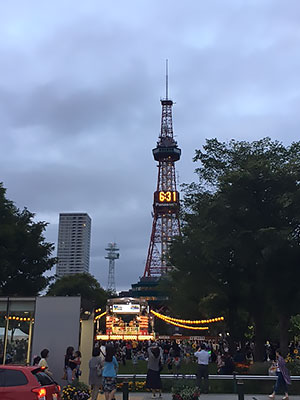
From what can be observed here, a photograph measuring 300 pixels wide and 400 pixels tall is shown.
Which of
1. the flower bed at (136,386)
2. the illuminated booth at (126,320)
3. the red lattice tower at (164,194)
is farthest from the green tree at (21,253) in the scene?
the red lattice tower at (164,194)

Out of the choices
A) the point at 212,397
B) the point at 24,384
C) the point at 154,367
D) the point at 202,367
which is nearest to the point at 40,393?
the point at 24,384

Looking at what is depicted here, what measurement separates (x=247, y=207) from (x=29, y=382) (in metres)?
19.6

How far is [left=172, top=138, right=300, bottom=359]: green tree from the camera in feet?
82.1

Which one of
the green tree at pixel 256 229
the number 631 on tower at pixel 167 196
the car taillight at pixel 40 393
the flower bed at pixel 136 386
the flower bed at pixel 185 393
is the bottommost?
the flower bed at pixel 136 386

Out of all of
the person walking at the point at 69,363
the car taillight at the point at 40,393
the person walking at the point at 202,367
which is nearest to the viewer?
the car taillight at the point at 40,393

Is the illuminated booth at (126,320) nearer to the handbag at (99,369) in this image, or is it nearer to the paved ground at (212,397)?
the paved ground at (212,397)

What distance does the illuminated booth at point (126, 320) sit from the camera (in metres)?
38.1

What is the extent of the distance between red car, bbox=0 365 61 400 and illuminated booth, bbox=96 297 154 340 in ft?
98.5

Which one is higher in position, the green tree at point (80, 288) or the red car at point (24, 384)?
the green tree at point (80, 288)

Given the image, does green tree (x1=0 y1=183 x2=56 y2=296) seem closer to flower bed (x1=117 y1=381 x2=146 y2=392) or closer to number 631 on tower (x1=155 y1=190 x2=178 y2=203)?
flower bed (x1=117 y1=381 x2=146 y2=392)

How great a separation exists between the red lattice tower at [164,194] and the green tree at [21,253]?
56528 millimetres

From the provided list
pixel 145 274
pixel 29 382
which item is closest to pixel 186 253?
pixel 29 382

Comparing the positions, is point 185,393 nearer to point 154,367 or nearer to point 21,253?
point 154,367

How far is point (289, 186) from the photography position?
25375 millimetres
